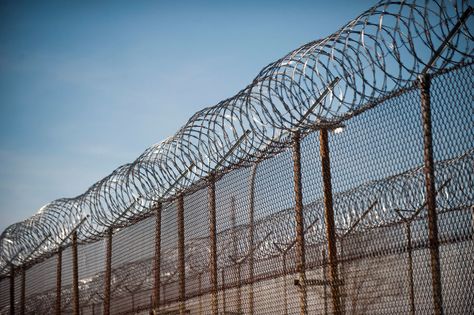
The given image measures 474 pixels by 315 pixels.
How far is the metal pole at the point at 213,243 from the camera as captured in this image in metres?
5.86

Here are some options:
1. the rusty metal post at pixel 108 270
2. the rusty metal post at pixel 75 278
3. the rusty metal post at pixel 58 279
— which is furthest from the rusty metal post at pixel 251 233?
the rusty metal post at pixel 58 279

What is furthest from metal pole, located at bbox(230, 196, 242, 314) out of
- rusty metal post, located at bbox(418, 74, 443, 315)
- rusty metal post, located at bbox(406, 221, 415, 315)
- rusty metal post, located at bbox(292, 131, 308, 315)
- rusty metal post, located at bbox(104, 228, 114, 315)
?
rusty metal post, located at bbox(104, 228, 114, 315)

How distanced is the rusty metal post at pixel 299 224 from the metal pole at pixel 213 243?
1.18m

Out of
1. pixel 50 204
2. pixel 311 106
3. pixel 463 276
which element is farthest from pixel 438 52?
pixel 50 204

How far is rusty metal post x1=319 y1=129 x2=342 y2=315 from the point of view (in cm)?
458

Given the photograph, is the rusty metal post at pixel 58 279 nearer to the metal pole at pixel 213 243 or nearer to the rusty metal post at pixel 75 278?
the rusty metal post at pixel 75 278

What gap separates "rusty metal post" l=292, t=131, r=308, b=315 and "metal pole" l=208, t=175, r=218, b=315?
1.18 metres

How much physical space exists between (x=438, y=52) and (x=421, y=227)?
1.35 meters

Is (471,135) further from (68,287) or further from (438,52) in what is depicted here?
(68,287)

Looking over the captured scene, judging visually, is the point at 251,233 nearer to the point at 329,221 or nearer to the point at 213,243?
the point at 213,243

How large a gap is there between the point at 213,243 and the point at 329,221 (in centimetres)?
169

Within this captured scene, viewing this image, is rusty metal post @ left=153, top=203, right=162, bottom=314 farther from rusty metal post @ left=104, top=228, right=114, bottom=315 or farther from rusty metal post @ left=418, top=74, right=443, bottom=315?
rusty metal post @ left=418, top=74, right=443, bottom=315

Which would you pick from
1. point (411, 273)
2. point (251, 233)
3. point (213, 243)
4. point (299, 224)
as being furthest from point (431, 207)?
point (213, 243)

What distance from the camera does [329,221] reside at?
15.8 feet
